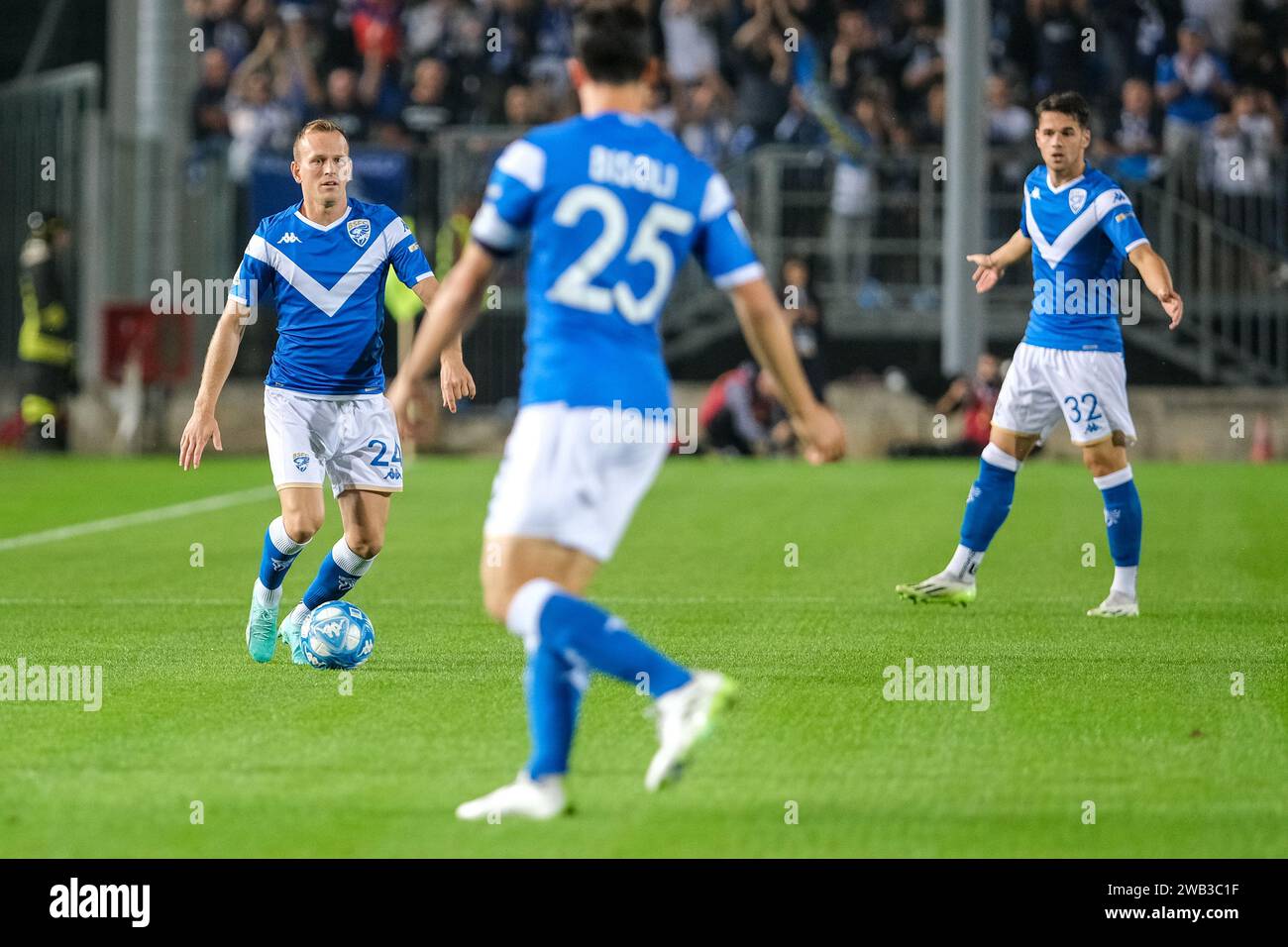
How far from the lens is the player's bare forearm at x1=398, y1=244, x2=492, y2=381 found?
5.82 m

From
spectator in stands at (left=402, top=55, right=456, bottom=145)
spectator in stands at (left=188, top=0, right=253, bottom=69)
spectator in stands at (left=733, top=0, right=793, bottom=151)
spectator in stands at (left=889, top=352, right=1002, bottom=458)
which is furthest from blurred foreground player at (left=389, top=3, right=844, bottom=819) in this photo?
spectator in stands at (left=188, top=0, right=253, bottom=69)

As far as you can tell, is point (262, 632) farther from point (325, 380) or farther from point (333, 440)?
point (325, 380)

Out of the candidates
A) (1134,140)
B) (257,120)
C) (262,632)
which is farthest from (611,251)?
(257,120)

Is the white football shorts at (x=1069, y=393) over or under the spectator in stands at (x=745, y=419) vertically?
over

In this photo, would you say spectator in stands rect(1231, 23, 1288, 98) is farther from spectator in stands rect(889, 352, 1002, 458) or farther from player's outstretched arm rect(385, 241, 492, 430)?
player's outstretched arm rect(385, 241, 492, 430)

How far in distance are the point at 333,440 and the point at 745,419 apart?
15.8 metres

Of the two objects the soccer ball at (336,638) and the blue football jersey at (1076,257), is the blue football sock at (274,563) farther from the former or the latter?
the blue football jersey at (1076,257)

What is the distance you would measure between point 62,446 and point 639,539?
1225 cm

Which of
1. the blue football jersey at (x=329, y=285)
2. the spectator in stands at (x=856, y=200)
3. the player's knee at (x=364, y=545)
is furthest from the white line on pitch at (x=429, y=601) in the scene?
the spectator in stands at (x=856, y=200)

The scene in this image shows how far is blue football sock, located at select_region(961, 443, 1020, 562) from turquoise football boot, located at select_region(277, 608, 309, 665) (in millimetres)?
3690

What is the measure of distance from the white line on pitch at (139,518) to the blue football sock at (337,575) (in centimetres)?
585

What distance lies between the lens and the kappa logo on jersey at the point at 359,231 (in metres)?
9.26

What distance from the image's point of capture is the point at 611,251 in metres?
5.89
